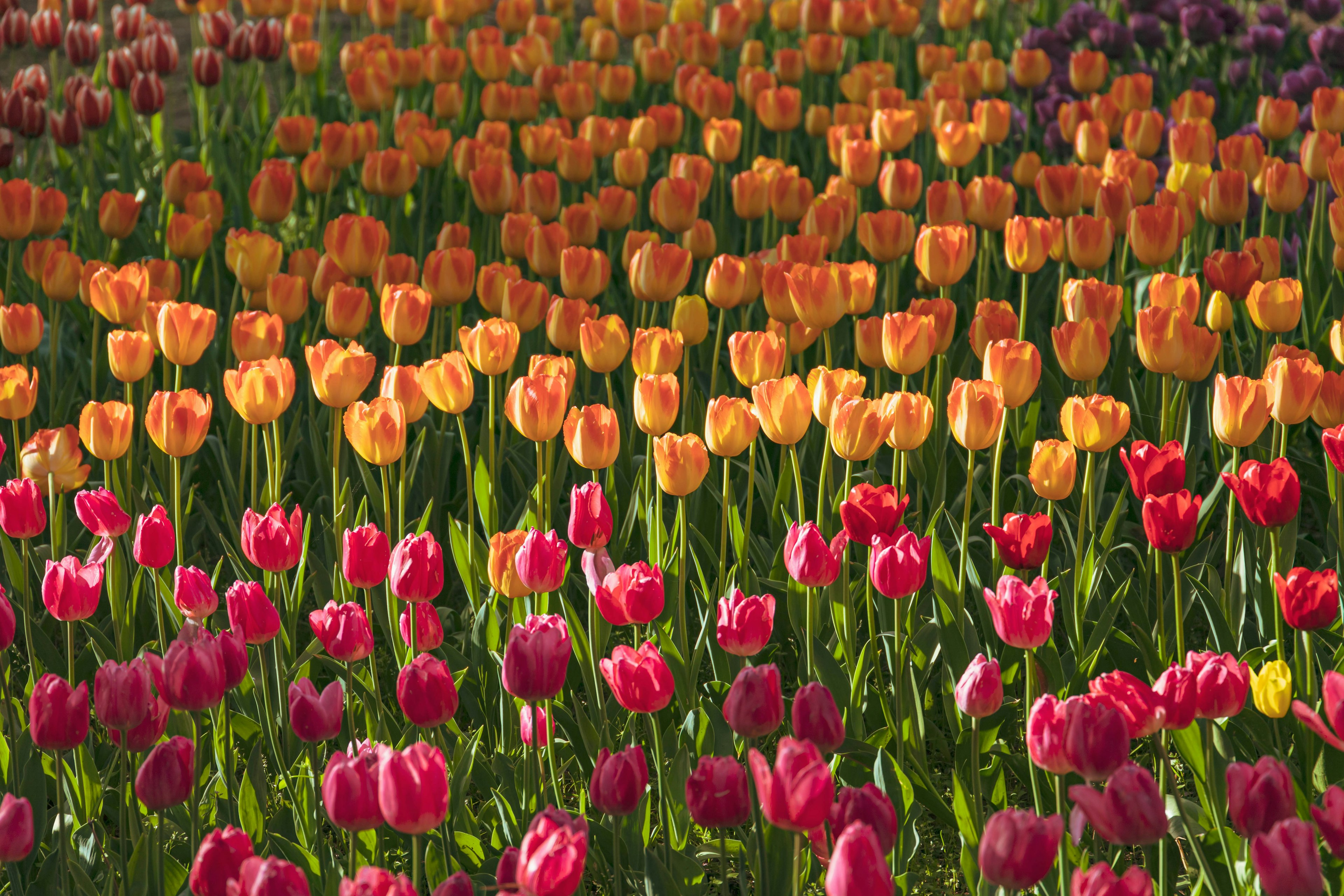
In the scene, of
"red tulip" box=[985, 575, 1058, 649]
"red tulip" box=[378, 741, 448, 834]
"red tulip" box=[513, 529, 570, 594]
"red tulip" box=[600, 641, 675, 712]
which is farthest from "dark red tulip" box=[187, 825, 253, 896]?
"red tulip" box=[985, 575, 1058, 649]

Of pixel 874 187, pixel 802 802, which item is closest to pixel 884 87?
pixel 874 187

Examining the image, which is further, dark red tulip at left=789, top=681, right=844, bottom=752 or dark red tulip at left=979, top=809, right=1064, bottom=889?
dark red tulip at left=789, top=681, right=844, bottom=752

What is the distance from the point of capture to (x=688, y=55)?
19.5 feet

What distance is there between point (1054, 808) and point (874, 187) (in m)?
3.40

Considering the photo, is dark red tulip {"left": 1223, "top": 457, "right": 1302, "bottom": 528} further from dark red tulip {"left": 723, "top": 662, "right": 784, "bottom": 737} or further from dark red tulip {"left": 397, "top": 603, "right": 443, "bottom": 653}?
dark red tulip {"left": 397, "top": 603, "right": 443, "bottom": 653}

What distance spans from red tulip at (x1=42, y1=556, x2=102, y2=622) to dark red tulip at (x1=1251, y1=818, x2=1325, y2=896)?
1616 millimetres

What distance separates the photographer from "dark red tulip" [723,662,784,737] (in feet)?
5.61

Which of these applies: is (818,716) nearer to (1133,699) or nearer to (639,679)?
(639,679)

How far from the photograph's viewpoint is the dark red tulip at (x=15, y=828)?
165 centimetres

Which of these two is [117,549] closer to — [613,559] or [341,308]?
[341,308]

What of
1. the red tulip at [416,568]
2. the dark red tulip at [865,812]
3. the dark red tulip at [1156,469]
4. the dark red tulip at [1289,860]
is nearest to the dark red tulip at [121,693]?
the red tulip at [416,568]

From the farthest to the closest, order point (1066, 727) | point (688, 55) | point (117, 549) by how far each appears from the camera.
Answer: point (688, 55) → point (117, 549) → point (1066, 727)

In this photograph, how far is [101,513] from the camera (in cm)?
228

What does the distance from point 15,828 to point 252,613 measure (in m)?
0.42
